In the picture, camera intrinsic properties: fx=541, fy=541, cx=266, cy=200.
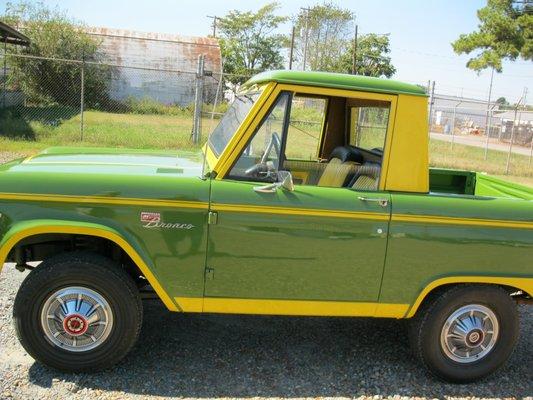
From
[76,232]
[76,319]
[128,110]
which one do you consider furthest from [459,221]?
[128,110]

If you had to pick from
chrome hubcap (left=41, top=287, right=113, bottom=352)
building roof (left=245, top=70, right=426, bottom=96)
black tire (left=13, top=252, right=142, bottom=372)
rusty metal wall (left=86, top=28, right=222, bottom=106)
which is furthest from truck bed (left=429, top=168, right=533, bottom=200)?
rusty metal wall (left=86, top=28, right=222, bottom=106)

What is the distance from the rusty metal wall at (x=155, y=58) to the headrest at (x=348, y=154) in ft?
78.4

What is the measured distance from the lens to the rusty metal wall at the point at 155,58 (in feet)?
90.7

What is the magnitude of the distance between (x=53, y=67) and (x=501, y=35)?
18348mm

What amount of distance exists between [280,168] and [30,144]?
404 inches

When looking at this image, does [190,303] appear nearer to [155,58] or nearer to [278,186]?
[278,186]

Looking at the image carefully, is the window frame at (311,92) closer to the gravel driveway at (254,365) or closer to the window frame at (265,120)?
the window frame at (265,120)

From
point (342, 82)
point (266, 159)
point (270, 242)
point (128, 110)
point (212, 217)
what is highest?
point (342, 82)

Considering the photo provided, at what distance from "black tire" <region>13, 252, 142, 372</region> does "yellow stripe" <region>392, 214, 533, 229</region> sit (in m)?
1.73

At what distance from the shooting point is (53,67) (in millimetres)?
22219

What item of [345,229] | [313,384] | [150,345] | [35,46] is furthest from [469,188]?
[35,46]

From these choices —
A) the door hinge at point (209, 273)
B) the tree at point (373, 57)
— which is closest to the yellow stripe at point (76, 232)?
the door hinge at point (209, 273)

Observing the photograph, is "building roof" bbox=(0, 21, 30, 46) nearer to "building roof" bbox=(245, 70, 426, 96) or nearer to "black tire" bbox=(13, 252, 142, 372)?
"black tire" bbox=(13, 252, 142, 372)

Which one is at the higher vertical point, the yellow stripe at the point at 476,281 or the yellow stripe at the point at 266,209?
the yellow stripe at the point at 266,209
